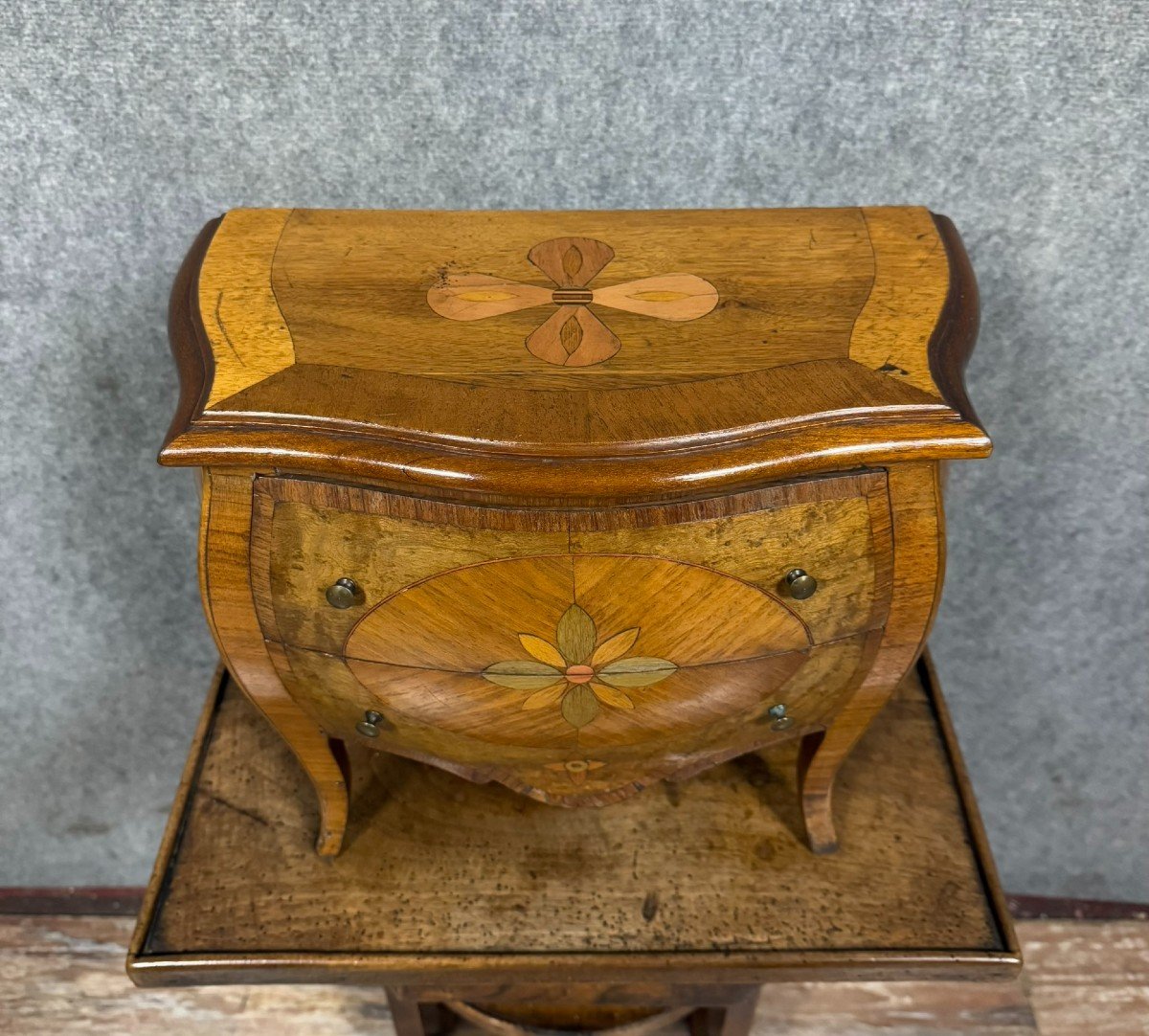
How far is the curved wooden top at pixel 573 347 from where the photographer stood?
65 centimetres

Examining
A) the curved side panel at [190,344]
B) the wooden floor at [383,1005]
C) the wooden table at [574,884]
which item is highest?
the curved side panel at [190,344]

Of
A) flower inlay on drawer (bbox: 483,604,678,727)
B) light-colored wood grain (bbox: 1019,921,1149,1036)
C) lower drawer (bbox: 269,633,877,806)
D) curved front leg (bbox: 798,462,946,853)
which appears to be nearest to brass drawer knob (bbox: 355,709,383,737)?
lower drawer (bbox: 269,633,877,806)

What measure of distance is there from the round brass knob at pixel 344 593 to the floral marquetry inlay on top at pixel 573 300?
0.61 feet

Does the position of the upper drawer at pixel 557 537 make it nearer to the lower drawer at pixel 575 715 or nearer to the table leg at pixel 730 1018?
the lower drawer at pixel 575 715

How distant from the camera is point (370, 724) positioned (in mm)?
821

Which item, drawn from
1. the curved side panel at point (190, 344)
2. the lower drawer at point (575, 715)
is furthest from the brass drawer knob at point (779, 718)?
the curved side panel at point (190, 344)

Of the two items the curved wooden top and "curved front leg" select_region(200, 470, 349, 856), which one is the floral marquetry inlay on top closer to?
the curved wooden top

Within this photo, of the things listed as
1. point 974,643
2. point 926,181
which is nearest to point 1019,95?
point 926,181

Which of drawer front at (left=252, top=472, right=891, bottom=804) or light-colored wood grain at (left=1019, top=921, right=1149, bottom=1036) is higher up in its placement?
drawer front at (left=252, top=472, right=891, bottom=804)

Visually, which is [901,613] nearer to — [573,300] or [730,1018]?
[573,300]

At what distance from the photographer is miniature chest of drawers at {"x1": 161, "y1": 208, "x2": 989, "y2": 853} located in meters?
0.66

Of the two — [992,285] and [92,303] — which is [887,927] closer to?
[992,285]

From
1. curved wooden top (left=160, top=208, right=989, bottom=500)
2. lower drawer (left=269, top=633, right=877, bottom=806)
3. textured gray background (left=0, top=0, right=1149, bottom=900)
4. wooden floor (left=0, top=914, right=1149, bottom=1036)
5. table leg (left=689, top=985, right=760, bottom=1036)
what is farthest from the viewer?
wooden floor (left=0, top=914, right=1149, bottom=1036)

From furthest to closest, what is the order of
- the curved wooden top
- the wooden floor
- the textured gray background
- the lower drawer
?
1. the wooden floor
2. the textured gray background
3. the lower drawer
4. the curved wooden top
